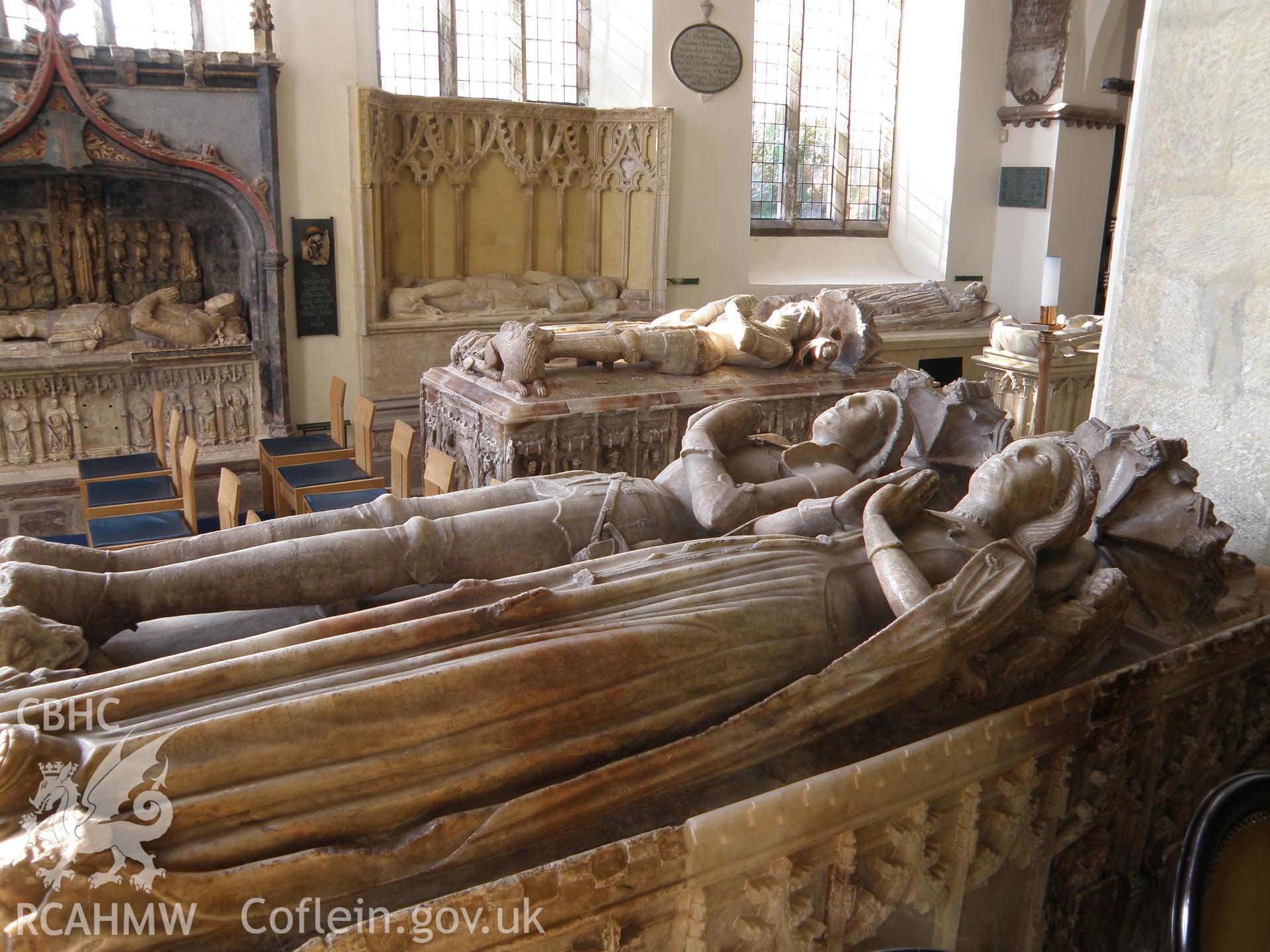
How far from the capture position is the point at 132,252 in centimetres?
737

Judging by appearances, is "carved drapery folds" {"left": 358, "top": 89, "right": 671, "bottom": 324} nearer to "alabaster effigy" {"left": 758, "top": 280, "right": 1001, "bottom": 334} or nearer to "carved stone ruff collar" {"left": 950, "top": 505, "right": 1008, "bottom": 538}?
"alabaster effigy" {"left": 758, "top": 280, "right": 1001, "bottom": 334}

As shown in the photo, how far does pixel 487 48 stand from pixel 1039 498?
762 centimetres

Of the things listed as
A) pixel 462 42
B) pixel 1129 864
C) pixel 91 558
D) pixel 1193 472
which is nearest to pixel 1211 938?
pixel 1129 864

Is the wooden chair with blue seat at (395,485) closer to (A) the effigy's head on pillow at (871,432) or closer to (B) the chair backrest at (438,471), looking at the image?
(B) the chair backrest at (438,471)

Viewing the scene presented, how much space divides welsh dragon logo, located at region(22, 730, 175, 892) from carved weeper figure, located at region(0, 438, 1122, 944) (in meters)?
0.01

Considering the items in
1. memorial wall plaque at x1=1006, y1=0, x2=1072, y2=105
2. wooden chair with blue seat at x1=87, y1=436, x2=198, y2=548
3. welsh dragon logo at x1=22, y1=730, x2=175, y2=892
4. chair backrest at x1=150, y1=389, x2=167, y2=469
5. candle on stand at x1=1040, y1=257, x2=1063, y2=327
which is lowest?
wooden chair with blue seat at x1=87, y1=436, x2=198, y2=548

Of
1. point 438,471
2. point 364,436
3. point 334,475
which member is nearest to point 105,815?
point 438,471

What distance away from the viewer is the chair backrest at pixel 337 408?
6438 millimetres

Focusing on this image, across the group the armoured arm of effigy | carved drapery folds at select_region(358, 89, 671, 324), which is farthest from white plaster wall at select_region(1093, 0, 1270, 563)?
carved drapery folds at select_region(358, 89, 671, 324)

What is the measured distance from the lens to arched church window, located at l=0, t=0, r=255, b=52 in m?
6.99

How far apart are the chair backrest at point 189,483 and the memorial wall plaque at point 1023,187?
885cm

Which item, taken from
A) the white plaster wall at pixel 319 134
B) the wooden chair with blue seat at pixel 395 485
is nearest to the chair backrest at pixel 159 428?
the wooden chair with blue seat at pixel 395 485

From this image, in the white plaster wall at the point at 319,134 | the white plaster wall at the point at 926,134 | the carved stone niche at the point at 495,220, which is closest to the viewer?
the white plaster wall at the point at 319,134

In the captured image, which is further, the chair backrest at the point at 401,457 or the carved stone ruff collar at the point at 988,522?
the chair backrest at the point at 401,457
